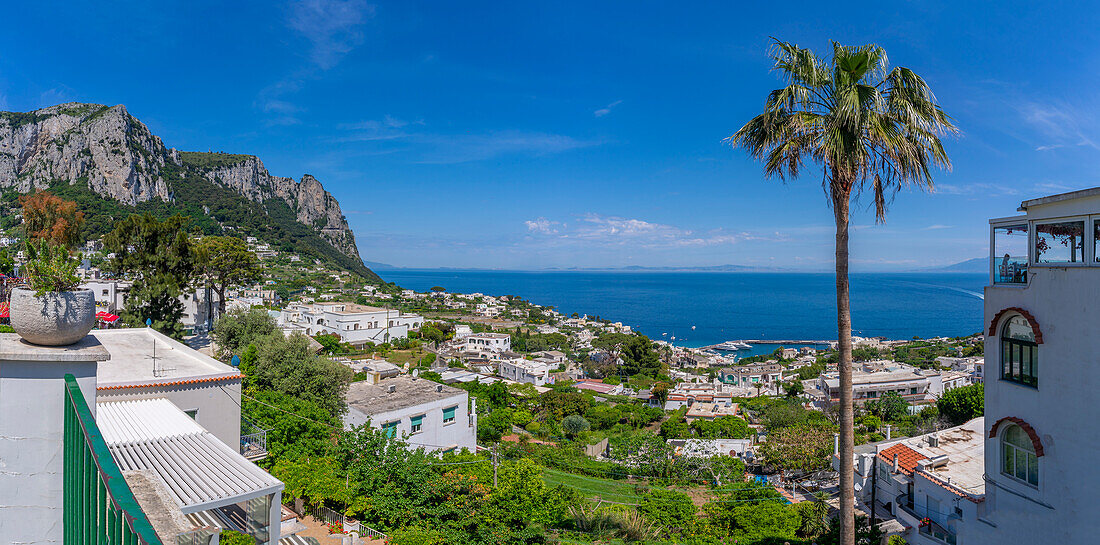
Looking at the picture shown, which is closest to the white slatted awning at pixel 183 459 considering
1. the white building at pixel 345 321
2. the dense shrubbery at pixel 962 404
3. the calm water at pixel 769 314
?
the dense shrubbery at pixel 962 404

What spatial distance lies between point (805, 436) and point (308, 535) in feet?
60.8

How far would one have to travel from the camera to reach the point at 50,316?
2402 millimetres

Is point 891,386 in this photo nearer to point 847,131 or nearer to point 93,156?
point 847,131

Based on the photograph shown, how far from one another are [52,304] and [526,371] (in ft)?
145

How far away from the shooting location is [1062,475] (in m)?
6.15

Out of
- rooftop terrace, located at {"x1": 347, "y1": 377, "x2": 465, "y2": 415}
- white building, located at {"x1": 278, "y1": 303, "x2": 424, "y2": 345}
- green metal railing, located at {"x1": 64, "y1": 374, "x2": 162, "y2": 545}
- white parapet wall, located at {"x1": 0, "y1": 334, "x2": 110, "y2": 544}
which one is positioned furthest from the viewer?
white building, located at {"x1": 278, "y1": 303, "x2": 424, "y2": 345}

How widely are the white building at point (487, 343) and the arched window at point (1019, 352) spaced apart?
5257 centimetres

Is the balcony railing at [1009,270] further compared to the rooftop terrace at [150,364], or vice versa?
the rooftop terrace at [150,364]

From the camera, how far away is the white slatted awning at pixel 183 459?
5.30m

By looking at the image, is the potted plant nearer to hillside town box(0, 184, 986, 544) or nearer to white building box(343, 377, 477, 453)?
hillside town box(0, 184, 986, 544)

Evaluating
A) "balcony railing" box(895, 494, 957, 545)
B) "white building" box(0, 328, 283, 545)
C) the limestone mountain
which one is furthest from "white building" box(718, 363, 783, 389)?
the limestone mountain

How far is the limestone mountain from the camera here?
7300 centimetres

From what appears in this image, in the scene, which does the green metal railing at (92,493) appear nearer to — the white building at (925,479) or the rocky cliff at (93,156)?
the white building at (925,479)

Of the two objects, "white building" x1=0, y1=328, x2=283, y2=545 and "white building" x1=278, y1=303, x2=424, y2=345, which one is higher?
"white building" x1=0, y1=328, x2=283, y2=545
